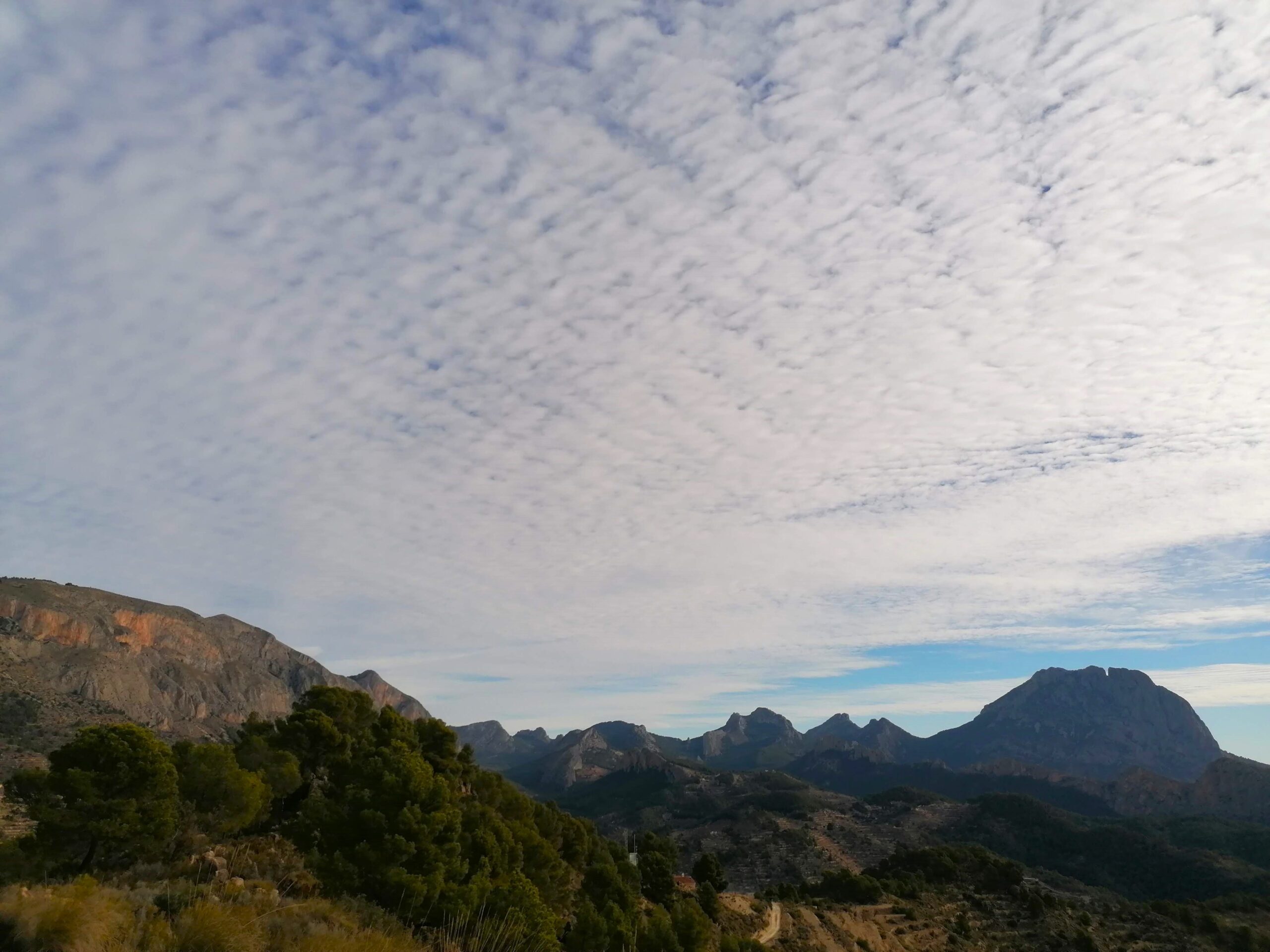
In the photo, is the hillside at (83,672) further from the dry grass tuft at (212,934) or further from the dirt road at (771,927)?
the dry grass tuft at (212,934)

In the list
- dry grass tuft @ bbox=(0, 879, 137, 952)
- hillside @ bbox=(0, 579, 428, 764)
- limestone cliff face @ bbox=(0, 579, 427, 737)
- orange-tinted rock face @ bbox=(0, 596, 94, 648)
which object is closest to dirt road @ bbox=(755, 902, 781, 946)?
dry grass tuft @ bbox=(0, 879, 137, 952)

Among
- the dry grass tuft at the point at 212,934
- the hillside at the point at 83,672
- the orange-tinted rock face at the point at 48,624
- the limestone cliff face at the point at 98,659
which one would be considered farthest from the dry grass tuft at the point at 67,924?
the orange-tinted rock face at the point at 48,624

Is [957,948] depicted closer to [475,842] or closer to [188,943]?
[475,842]

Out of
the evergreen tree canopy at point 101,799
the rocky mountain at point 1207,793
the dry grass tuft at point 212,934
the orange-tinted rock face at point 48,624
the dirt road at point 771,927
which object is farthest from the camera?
the rocky mountain at point 1207,793

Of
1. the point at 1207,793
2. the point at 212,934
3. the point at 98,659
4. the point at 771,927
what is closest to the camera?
the point at 212,934

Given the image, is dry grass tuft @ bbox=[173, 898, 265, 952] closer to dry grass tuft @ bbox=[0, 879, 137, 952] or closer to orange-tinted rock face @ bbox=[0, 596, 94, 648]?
dry grass tuft @ bbox=[0, 879, 137, 952]

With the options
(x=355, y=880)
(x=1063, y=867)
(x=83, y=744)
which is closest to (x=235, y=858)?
(x=83, y=744)

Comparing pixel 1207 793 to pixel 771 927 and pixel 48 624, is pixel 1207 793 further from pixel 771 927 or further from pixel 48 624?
pixel 48 624

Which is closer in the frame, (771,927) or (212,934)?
(212,934)

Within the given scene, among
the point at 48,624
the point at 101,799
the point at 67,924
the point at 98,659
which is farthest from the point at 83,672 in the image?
the point at 67,924

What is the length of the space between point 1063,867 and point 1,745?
453 feet

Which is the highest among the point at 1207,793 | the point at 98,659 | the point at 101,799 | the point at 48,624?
the point at 48,624

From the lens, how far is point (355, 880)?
76.6 feet

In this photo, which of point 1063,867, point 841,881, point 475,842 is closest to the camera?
point 475,842
